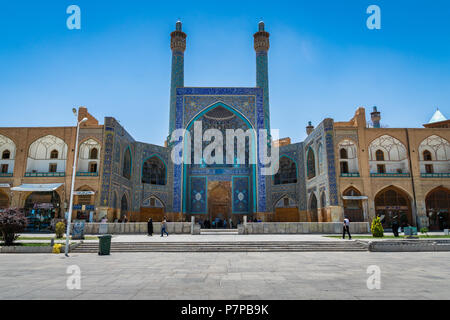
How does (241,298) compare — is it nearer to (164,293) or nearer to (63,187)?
(164,293)

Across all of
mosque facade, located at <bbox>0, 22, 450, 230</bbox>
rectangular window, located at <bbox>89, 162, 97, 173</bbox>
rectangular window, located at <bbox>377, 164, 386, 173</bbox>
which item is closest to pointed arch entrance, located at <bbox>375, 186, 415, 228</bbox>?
mosque facade, located at <bbox>0, 22, 450, 230</bbox>

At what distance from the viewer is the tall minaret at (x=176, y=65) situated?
25859 millimetres

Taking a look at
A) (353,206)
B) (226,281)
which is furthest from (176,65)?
(226,281)

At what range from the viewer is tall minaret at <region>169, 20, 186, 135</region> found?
25.9 metres

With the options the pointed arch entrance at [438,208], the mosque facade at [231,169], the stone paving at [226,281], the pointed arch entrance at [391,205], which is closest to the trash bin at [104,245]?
the stone paving at [226,281]

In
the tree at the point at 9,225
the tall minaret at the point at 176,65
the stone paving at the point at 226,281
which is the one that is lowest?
the stone paving at the point at 226,281

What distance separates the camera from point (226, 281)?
17.3 ft

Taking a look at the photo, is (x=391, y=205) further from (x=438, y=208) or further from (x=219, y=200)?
(x=219, y=200)

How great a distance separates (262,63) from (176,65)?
289 inches

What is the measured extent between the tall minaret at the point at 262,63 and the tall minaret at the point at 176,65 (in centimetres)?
643

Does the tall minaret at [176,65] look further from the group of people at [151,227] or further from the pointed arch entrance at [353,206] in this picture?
the pointed arch entrance at [353,206]

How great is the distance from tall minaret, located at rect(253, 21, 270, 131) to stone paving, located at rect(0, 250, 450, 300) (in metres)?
20.0

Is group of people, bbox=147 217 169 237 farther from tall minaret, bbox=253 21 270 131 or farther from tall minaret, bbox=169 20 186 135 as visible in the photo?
tall minaret, bbox=253 21 270 131
